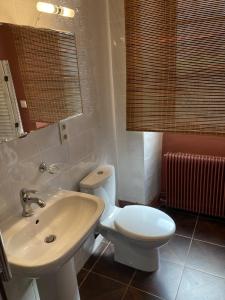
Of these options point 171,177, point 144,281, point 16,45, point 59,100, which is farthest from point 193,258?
point 16,45

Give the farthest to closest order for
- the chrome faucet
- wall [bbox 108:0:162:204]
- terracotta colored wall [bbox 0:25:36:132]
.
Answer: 1. wall [bbox 108:0:162:204]
2. the chrome faucet
3. terracotta colored wall [bbox 0:25:36:132]

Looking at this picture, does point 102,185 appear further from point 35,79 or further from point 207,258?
point 207,258

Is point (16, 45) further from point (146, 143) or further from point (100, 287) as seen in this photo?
point (100, 287)

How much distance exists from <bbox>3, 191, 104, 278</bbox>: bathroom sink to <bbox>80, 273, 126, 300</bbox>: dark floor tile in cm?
69

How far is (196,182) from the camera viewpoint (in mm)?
2252

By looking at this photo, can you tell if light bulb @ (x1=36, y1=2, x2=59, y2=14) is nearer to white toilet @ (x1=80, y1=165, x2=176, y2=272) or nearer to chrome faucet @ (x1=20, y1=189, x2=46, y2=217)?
chrome faucet @ (x1=20, y1=189, x2=46, y2=217)

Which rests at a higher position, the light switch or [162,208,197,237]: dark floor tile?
the light switch

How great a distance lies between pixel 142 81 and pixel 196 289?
5.21ft

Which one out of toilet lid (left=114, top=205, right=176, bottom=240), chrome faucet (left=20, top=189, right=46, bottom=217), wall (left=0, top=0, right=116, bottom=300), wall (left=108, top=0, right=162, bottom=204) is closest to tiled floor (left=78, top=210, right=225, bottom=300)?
wall (left=0, top=0, right=116, bottom=300)

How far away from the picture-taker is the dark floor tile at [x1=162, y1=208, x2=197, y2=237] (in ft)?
7.31

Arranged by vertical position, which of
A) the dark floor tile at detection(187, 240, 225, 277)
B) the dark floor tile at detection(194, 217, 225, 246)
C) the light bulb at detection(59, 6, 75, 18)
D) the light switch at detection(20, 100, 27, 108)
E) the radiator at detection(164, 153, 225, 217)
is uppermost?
the light bulb at detection(59, 6, 75, 18)

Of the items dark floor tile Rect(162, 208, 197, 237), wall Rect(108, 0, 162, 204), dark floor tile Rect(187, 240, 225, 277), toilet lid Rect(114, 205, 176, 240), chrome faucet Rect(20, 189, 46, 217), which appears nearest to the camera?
chrome faucet Rect(20, 189, 46, 217)

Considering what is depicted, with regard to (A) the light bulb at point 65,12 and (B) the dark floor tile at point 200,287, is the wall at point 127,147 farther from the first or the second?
(B) the dark floor tile at point 200,287

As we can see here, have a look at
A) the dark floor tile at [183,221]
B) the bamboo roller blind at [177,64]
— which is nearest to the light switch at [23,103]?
the bamboo roller blind at [177,64]
